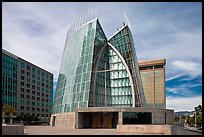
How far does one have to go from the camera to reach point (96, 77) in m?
56.6

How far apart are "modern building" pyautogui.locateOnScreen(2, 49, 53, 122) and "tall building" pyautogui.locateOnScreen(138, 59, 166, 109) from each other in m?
49.4

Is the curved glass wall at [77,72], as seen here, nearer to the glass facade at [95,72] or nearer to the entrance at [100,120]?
the glass facade at [95,72]

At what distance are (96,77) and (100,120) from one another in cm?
1022

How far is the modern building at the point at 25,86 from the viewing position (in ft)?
316

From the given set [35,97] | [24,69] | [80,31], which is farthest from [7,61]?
[80,31]

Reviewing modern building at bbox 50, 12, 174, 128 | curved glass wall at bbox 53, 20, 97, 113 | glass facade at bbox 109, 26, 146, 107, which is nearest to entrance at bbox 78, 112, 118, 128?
modern building at bbox 50, 12, 174, 128

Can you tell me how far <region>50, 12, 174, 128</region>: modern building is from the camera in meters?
51.0

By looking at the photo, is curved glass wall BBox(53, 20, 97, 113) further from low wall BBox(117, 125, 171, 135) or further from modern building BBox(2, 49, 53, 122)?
modern building BBox(2, 49, 53, 122)

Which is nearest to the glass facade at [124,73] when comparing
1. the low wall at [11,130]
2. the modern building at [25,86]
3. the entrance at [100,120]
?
the entrance at [100,120]

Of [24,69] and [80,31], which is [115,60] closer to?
[80,31]

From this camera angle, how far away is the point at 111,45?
62812 millimetres

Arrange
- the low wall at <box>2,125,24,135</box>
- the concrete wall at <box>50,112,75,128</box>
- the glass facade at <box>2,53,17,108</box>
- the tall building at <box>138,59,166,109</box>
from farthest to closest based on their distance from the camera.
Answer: the tall building at <box>138,59,166,109</box> < the glass facade at <box>2,53,17,108</box> < the concrete wall at <box>50,112,75,128</box> < the low wall at <box>2,125,24,135</box>

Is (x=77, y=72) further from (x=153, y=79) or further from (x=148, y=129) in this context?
(x=153, y=79)

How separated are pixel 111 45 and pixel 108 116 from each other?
19.6 metres
